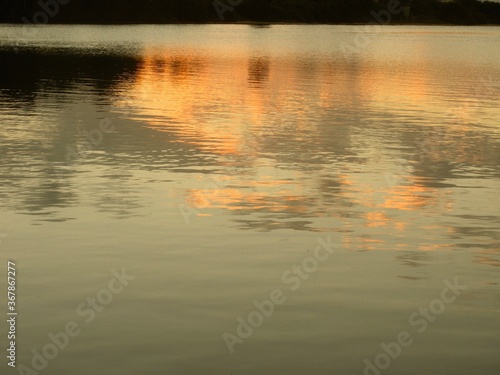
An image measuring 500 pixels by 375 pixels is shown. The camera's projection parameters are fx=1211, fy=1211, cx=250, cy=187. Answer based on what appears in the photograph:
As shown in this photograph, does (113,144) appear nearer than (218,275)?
No

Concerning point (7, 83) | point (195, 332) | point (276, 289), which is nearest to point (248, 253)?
point (276, 289)

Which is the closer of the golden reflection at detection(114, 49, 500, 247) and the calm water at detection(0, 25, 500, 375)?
the calm water at detection(0, 25, 500, 375)

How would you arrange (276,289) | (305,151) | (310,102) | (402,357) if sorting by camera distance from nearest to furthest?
(402,357)
(276,289)
(305,151)
(310,102)

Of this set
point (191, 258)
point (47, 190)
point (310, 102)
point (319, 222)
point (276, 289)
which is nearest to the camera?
point (276, 289)

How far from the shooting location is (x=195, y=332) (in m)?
11.3

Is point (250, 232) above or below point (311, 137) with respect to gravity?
above

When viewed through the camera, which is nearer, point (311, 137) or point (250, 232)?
point (250, 232)

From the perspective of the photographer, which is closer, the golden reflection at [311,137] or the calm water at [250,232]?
the calm water at [250,232]

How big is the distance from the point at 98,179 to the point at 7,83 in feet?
87.3

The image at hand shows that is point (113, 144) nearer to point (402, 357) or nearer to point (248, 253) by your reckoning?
point (248, 253)

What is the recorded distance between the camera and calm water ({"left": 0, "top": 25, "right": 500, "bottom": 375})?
36.0ft

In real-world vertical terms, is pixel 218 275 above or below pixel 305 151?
above

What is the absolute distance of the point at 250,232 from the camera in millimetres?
16000

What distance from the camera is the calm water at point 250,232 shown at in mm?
10961
